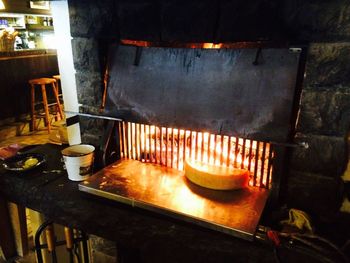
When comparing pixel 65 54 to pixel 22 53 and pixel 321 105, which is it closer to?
pixel 321 105

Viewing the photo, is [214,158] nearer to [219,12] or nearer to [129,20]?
[219,12]

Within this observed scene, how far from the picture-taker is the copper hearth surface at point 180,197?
1.16m

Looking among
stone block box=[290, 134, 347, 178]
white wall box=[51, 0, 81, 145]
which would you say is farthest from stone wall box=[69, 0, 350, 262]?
white wall box=[51, 0, 81, 145]

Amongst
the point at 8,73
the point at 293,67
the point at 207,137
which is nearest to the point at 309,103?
the point at 293,67

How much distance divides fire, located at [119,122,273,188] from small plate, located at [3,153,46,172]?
49cm

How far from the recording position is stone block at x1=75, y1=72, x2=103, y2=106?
1723 mm

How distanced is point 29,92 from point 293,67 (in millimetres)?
4946

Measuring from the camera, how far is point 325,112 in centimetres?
120

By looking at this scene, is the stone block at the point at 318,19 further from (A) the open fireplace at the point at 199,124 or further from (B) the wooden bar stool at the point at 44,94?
(B) the wooden bar stool at the point at 44,94

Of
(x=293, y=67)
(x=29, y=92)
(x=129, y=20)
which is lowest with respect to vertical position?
(x=29, y=92)

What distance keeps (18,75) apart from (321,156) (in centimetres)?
495

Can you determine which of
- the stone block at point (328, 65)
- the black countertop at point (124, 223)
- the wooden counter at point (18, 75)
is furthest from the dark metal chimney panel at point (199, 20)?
the wooden counter at point (18, 75)

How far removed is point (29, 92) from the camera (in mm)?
5133

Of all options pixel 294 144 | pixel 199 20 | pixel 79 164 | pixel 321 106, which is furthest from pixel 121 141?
pixel 321 106
